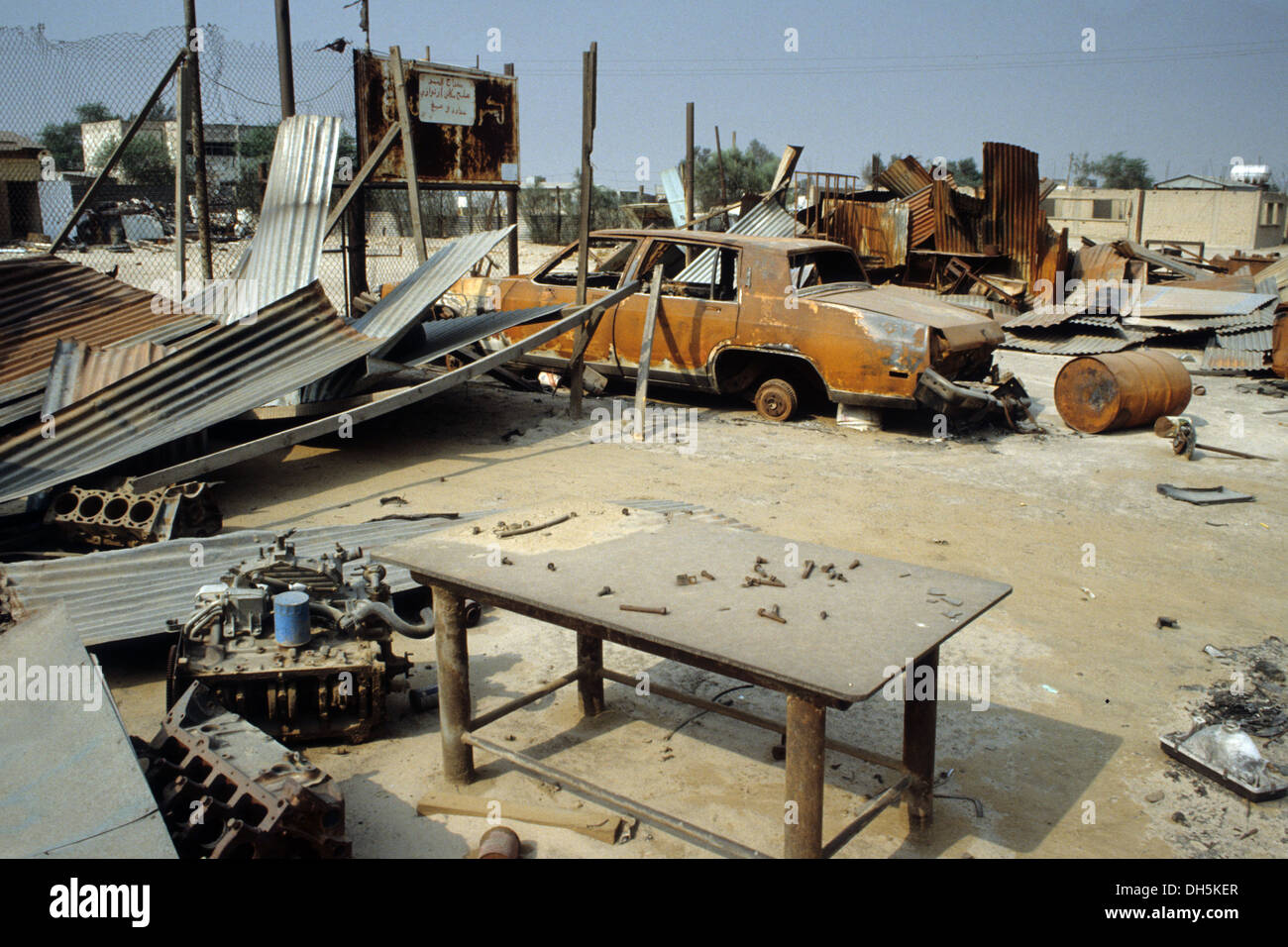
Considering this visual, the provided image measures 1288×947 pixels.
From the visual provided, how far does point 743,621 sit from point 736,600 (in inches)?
6.6

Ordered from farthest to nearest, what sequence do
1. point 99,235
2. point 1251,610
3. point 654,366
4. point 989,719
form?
point 99,235 → point 654,366 → point 1251,610 → point 989,719

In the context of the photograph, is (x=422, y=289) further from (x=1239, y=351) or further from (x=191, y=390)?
(x=1239, y=351)

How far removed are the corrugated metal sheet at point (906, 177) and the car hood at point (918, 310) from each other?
915cm

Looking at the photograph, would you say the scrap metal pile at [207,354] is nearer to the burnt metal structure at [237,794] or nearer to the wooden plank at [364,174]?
the wooden plank at [364,174]

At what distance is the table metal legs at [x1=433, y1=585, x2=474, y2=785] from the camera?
327 cm

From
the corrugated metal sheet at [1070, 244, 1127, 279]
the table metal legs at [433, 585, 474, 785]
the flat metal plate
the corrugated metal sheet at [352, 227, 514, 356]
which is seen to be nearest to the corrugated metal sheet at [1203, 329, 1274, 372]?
the corrugated metal sheet at [1070, 244, 1127, 279]

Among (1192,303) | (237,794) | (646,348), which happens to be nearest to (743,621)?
(237,794)

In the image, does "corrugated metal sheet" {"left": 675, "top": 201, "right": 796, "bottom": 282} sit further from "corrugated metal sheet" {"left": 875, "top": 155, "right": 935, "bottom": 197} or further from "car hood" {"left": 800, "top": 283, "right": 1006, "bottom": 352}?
"car hood" {"left": 800, "top": 283, "right": 1006, "bottom": 352}

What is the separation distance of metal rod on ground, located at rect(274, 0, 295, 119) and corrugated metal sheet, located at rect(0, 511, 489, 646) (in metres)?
5.76

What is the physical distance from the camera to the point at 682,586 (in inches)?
117

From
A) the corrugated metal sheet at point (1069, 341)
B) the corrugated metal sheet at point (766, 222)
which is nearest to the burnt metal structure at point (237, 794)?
the corrugated metal sheet at point (766, 222)

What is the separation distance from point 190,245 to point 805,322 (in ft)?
53.4
